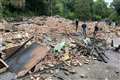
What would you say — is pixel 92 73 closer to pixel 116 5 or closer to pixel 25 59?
pixel 25 59

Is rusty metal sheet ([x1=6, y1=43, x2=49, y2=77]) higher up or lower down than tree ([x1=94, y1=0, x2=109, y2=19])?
lower down

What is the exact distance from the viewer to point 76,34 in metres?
12.9

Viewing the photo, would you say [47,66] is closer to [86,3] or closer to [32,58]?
[32,58]

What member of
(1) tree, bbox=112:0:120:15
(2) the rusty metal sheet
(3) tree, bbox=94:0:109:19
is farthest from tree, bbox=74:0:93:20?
(2) the rusty metal sheet

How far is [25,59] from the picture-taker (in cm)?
723

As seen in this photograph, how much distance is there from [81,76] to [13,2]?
21234mm

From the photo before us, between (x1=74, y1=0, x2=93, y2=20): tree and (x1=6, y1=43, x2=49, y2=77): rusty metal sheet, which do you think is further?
(x1=74, y1=0, x2=93, y2=20): tree

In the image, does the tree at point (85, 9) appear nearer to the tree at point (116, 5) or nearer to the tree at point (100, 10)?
the tree at point (100, 10)

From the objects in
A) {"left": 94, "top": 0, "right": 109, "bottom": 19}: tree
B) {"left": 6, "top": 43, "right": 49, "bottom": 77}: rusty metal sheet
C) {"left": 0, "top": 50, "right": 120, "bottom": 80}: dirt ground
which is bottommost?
{"left": 0, "top": 50, "right": 120, "bottom": 80}: dirt ground

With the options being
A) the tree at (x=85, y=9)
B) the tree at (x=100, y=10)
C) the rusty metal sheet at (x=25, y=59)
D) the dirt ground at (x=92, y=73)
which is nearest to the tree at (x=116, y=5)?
the tree at (x=100, y=10)

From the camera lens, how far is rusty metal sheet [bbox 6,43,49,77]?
6852mm

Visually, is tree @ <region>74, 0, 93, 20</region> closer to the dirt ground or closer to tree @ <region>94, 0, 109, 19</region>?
tree @ <region>94, 0, 109, 19</region>

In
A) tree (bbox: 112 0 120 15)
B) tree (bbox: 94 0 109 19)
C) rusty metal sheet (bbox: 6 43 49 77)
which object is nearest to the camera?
rusty metal sheet (bbox: 6 43 49 77)

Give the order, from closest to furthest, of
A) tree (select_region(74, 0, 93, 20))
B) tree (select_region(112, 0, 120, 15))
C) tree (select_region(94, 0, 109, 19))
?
tree (select_region(112, 0, 120, 15)) < tree (select_region(74, 0, 93, 20)) < tree (select_region(94, 0, 109, 19))
